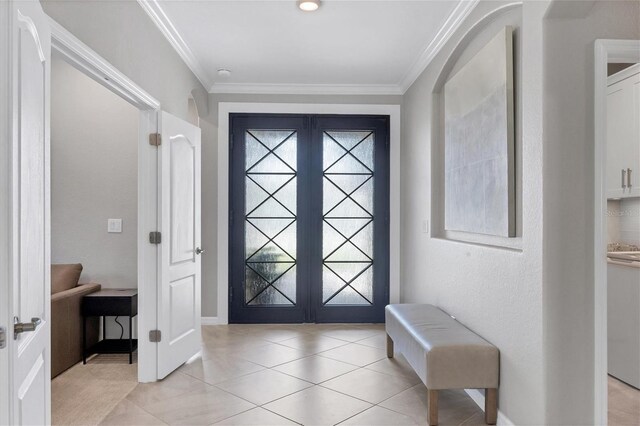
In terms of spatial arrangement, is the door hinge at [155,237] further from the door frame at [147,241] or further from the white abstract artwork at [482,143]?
the white abstract artwork at [482,143]

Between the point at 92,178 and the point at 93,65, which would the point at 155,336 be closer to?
the point at 92,178

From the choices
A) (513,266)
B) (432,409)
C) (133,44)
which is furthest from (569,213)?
(133,44)

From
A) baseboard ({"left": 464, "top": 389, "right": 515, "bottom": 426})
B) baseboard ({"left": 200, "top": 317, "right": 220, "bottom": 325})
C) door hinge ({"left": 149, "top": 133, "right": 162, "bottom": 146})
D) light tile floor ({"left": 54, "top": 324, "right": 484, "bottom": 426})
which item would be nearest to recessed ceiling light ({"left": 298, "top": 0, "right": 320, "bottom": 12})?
door hinge ({"left": 149, "top": 133, "right": 162, "bottom": 146})

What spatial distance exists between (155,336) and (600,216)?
297 centimetres

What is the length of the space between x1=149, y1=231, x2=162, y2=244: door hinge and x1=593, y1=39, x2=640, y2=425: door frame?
9.07 ft

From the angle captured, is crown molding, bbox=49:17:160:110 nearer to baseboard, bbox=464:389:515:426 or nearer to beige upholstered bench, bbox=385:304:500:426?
beige upholstered bench, bbox=385:304:500:426

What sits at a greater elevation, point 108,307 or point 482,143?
point 482,143

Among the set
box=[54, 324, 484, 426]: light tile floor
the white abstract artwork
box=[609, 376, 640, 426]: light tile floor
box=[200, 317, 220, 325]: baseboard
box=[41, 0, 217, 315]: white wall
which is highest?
box=[41, 0, 217, 315]: white wall

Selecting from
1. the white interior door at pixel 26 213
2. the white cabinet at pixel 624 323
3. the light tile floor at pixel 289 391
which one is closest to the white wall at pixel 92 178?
the light tile floor at pixel 289 391

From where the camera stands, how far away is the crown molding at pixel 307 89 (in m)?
4.85

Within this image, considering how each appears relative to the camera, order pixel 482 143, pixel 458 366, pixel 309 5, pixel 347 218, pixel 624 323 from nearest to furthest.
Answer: pixel 458 366 → pixel 482 143 → pixel 309 5 → pixel 624 323 → pixel 347 218

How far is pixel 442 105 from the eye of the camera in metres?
3.77

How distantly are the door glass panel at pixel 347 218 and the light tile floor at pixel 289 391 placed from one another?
877 mm

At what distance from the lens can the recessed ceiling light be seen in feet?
9.65
